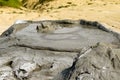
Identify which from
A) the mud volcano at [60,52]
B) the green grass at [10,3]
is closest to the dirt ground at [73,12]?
the green grass at [10,3]

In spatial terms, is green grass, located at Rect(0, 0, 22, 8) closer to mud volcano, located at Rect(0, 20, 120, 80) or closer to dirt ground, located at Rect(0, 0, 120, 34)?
dirt ground, located at Rect(0, 0, 120, 34)

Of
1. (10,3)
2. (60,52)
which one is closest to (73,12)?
(10,3)

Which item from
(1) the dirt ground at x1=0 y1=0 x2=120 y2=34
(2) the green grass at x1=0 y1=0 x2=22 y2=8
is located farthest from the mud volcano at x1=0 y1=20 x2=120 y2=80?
(2) the green grass at x1=0 y1=0 x2=22 y2=8

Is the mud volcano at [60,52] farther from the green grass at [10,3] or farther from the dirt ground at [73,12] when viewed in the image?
the green grass at [10,3]

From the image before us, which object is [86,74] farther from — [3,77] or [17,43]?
[17,43]

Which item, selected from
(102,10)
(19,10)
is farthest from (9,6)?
(102,10)
